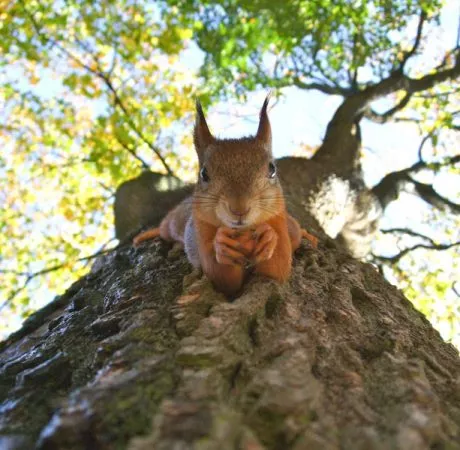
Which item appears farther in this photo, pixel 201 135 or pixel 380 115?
pixel 380 115

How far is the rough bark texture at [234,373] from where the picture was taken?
1091 mm

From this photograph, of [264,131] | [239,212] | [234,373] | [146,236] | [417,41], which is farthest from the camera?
[417,41]

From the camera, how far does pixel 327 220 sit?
14.7 ft

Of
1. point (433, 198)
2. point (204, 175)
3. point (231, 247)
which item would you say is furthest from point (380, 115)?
point (231, 247)

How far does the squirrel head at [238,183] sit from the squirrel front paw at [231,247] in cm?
5

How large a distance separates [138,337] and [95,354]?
192mm

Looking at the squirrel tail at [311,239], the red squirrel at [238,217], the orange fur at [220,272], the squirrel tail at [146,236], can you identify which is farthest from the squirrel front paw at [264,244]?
the squirrel tail at [146,236]

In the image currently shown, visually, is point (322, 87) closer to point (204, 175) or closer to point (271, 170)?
point (271, 170)

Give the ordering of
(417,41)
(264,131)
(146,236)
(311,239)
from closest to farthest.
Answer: (264,131), (311,239), (146,236), (417,41)

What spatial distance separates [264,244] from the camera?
6.36ft

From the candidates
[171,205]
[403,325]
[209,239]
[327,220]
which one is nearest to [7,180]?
[171,205]

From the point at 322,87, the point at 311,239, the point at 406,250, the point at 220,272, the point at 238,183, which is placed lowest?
the point at 220,272

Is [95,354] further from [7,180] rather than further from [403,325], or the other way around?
[7,180]

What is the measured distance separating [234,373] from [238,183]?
906 millimetres
